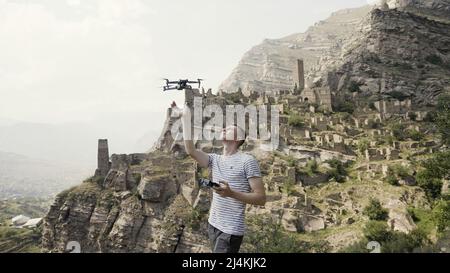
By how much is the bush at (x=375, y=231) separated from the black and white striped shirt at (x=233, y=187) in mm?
18815

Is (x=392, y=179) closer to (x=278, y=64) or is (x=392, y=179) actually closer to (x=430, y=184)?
(x=430, y=184)

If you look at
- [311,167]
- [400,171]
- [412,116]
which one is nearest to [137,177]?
[311,167]

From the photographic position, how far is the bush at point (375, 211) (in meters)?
30.2

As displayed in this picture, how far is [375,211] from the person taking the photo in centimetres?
3050

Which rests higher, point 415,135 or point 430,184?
point 415,135

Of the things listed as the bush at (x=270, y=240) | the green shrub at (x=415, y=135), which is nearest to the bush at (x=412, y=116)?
the green shrub at (x=415, y=135)

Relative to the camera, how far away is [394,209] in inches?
1184

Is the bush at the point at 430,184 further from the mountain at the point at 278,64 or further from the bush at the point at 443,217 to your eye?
the mountain at the point at 278,64

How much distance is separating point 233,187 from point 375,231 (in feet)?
70.3

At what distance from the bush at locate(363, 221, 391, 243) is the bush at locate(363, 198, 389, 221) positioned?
1.57 metres

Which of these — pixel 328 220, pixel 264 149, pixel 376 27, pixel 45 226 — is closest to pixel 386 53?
pixel 376 27
